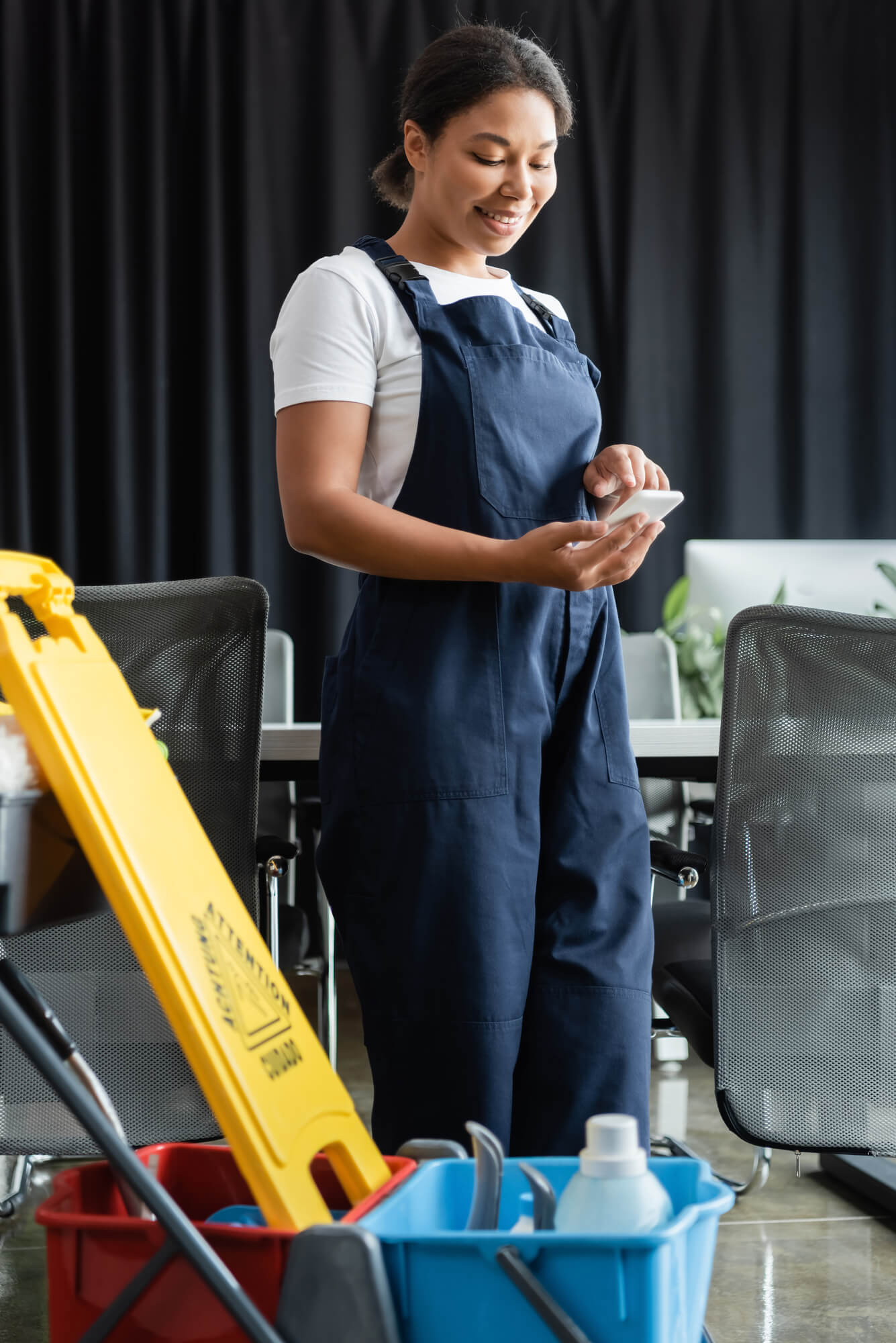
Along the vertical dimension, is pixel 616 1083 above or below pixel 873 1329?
above

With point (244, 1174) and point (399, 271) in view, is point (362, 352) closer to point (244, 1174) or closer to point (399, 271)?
point (399, 271)

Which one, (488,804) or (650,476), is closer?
(488,804)

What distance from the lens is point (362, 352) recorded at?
122cm

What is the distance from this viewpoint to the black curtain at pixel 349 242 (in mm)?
4371

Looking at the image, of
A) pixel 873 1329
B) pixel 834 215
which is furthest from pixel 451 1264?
pixel 834 215

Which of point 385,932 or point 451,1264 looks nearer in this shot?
point 451,1264

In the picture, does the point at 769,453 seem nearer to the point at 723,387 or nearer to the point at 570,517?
the point at 723,387

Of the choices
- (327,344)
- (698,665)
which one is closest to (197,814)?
(327,344)

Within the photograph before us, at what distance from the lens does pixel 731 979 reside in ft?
4.68

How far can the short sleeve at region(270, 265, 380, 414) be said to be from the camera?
1.20 m

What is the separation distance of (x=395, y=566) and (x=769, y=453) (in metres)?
3.96

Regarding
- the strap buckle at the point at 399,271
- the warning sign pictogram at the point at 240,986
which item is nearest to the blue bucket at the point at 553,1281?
the warning sign pictogram at the point at 240,986

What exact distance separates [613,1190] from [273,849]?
0.81 m

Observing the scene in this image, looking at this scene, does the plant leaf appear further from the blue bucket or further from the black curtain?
the blue bucket
